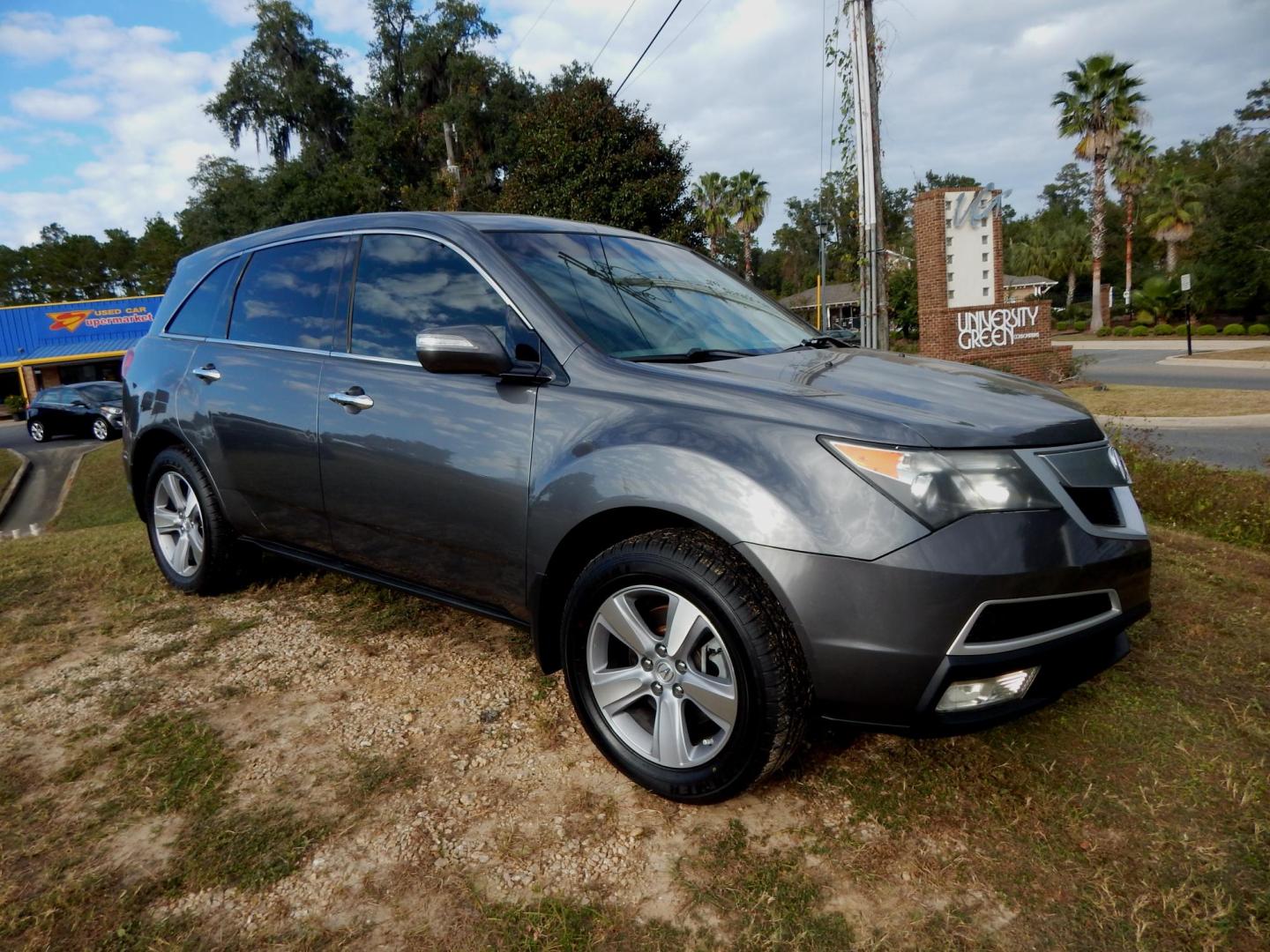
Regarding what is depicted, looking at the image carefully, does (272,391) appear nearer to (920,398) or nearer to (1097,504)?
(920,398)

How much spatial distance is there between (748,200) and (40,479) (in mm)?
44438

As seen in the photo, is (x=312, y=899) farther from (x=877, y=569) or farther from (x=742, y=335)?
(x=742, y=335)

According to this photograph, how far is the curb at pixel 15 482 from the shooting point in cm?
1683

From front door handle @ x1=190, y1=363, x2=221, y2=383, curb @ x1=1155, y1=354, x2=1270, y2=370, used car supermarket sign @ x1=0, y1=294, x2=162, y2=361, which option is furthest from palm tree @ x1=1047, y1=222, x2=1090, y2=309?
front door handle @ x1=190, y1=363, x2=221, y2=383

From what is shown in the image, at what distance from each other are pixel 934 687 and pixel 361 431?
216 cm

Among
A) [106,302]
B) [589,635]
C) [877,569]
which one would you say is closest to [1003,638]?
[877,569]

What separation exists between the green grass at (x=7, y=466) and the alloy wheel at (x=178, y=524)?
1708 centimetres

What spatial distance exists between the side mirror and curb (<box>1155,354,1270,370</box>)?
943 inches

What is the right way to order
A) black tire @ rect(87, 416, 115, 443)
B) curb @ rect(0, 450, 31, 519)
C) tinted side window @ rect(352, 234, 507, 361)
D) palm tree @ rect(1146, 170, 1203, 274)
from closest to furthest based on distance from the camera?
tinted side window @ rect(352, 234, 507, 361) → curb @ rect(0, 450, 31, 519) → black tire @ rect(87, 416, 115, 443) → palm tree @ rect(1146, 170, 1203, 274)

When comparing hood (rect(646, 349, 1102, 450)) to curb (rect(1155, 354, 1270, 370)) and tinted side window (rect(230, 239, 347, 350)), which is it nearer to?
tinted side window (rect(230, 239, 347, 350))

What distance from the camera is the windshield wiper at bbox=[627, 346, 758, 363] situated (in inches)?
109

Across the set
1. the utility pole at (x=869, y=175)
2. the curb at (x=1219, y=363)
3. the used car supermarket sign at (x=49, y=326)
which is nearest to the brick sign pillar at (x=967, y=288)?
the utility pole at (x=869, y=175)

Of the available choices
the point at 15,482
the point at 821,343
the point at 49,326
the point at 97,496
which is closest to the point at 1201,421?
the point at 821,343

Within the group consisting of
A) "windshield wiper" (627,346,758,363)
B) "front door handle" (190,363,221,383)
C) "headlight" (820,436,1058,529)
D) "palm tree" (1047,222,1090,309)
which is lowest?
"headlight" (820,436,1058,529)
